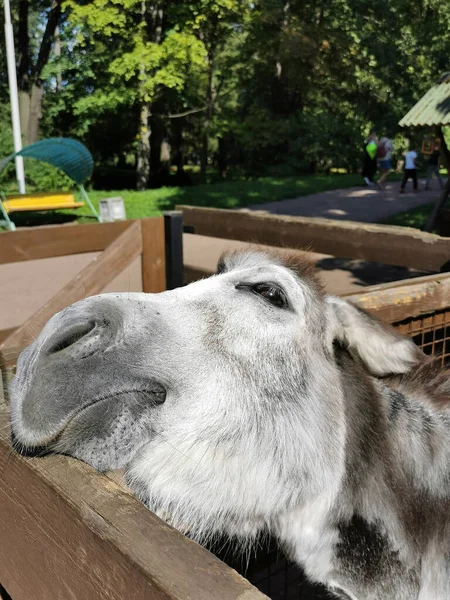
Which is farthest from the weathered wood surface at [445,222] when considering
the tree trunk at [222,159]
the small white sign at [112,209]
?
the tree trunk at [222,159]

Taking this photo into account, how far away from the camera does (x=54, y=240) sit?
491 centimetres

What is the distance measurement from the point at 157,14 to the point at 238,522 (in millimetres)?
20868

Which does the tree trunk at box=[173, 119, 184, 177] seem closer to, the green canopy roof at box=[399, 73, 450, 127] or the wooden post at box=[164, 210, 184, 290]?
the green canopy roof at box=[399, 73, 450, 127]

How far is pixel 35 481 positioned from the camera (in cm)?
125

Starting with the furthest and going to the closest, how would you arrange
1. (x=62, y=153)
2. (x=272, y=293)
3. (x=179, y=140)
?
(x=179, y=140) → (x=62, y=153) → (x=272, y=293)

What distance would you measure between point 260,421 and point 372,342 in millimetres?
471

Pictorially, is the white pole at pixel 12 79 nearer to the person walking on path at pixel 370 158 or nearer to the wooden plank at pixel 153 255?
the person walking on path at pixel 370 158

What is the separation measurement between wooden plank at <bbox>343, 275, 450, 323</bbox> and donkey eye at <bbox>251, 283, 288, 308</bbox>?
971mm

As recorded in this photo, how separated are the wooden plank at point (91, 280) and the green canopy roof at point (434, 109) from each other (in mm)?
7054

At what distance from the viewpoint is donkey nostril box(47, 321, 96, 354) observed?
1.43 m

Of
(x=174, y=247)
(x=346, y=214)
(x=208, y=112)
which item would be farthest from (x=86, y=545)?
(x=208, y=112)

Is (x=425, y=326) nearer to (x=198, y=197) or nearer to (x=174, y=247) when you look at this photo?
(x=174, y=247)

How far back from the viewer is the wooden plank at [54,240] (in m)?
4.62

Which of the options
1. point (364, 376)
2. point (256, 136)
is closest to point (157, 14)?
point (256, 136)
